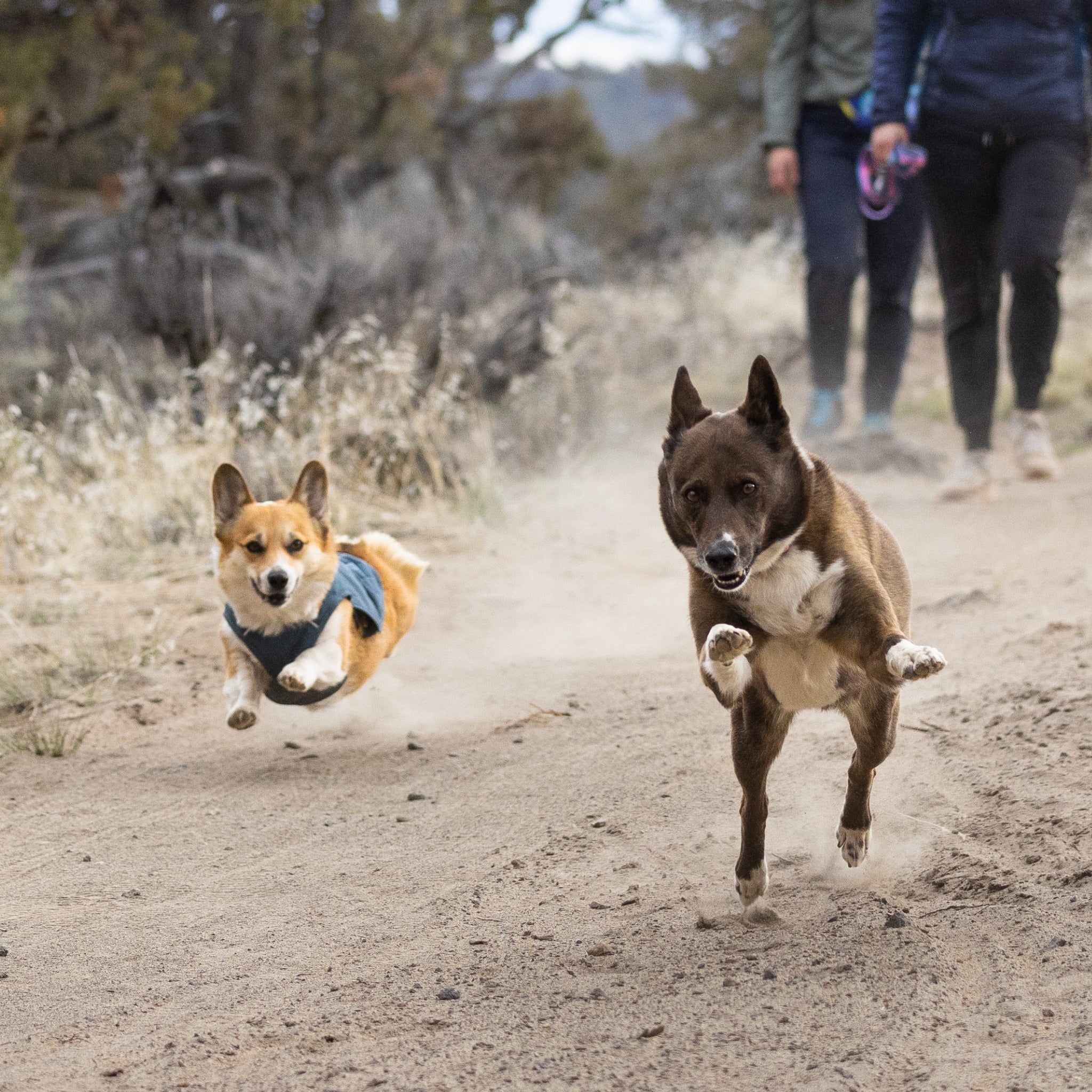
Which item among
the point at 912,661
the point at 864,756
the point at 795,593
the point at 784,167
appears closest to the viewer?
the point at 912,661

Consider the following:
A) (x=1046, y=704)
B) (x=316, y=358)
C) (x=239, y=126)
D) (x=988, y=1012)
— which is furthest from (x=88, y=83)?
(x=988, y=1012)

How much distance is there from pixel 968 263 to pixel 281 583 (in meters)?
4.19

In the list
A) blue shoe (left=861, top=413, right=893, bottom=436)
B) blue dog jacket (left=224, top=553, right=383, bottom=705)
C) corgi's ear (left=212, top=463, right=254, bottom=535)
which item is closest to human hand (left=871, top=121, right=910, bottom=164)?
blue shoe (left=861, top=413, right=893, bottom=436)

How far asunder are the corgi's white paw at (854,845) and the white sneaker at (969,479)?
13.8ft

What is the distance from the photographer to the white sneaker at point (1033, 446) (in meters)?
7.27

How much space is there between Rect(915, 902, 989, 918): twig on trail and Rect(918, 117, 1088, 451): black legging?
4.13m

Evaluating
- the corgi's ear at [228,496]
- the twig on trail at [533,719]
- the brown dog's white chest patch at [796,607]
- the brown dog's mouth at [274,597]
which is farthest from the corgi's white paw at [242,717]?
the brown dog's white chest patch at [796,607]

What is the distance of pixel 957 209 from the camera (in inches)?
259

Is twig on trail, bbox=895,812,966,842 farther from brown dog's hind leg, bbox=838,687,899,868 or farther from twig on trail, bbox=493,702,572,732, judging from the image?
twig on trail, bbox=493,702,572,732

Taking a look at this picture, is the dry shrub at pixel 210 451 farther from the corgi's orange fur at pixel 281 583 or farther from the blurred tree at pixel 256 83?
the blurred tree at pixel 256 83

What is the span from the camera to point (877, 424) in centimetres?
855

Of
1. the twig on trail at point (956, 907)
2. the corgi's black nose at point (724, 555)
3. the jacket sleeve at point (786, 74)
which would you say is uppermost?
the jacket sleeve at point (786, 74)

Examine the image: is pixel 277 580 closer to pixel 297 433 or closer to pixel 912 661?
pixel 912 661

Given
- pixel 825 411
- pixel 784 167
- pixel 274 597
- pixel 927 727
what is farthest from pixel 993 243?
pixel 274 597
